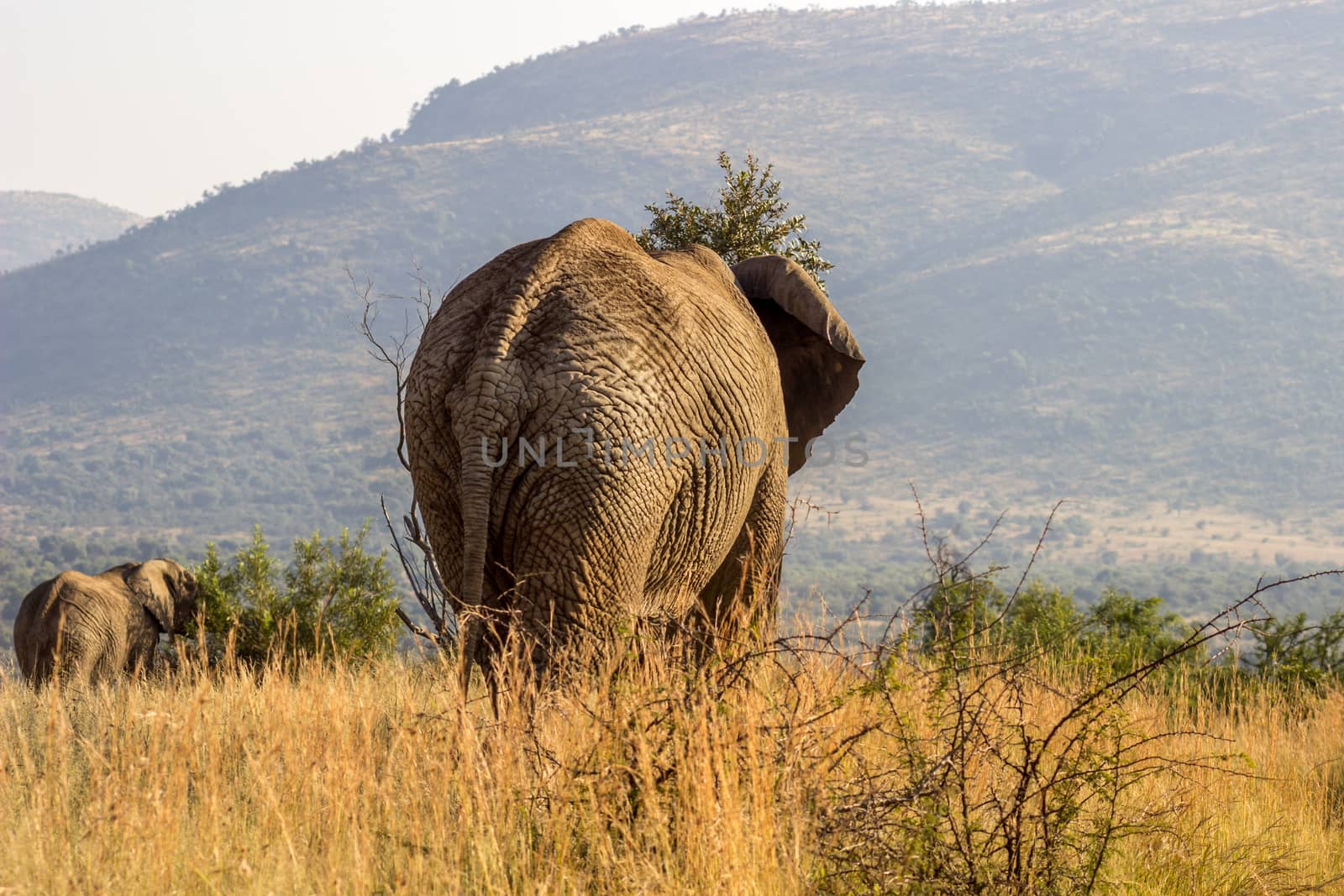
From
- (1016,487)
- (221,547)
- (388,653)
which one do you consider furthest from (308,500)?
(388,653)

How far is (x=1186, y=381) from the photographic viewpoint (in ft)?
611

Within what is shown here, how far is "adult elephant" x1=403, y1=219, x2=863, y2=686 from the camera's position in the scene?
17.9ft

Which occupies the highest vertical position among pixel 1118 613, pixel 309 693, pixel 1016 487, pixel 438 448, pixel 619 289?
pixel 619 289

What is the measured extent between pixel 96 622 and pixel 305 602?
6.27 ft

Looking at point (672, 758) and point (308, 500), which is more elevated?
point (672, 758)

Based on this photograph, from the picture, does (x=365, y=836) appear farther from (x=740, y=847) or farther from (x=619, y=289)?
(x=619, y=289)

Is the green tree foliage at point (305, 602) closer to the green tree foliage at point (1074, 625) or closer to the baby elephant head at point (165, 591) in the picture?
the baby elephant head at point (165, 591)

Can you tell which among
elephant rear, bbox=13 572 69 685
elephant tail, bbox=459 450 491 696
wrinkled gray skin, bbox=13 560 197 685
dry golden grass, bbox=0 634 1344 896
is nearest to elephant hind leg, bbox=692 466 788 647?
dry golden grass, bbox=0 634 1344 896

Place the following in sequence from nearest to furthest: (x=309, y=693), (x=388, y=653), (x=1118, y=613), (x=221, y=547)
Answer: (x=309, y=693) → (x=388, y=653) → (x=1118, y=613) → (x=221, y=547)

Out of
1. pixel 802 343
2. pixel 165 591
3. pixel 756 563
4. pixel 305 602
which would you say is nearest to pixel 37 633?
pixel 165 591

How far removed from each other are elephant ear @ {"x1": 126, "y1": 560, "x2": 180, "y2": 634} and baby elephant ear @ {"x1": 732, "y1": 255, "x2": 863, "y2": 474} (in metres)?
7.40

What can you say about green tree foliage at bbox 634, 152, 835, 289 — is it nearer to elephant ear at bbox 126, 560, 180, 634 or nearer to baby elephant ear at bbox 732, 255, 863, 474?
baby elephant ear at bbox 732, 255, 863, 474

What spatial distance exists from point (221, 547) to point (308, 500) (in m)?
34.8

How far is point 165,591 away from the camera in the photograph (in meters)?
13.8
